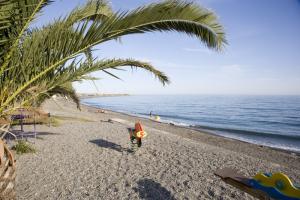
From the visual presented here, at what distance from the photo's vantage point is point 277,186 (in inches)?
170

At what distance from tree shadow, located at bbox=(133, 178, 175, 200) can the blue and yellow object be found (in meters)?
1.85

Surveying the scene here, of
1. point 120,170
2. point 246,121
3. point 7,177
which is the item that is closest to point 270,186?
point 120,170

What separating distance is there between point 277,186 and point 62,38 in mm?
4376

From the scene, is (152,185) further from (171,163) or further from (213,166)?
(213,166)

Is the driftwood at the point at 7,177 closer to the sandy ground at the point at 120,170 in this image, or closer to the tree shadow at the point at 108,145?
the sandy ground at the point at 120,170

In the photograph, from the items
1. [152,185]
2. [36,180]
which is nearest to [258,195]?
[152,185]

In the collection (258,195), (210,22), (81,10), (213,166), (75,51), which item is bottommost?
(213,166)

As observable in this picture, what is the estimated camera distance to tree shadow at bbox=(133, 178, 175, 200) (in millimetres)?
5421

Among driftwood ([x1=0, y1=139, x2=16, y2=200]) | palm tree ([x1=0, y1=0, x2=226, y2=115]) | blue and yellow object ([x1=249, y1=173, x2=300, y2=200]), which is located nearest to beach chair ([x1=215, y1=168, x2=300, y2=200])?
blue and yellow object ([x1=249, y1=173, x2=300, y2=200])

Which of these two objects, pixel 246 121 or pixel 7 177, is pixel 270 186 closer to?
pixel 7 177

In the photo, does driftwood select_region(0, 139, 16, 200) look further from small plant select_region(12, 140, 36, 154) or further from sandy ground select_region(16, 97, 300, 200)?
small plant select_region(12, 140, 36, 154)

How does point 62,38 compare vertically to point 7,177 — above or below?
above

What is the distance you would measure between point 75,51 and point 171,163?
17.6 ft

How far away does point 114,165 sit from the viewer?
7.62 metres
